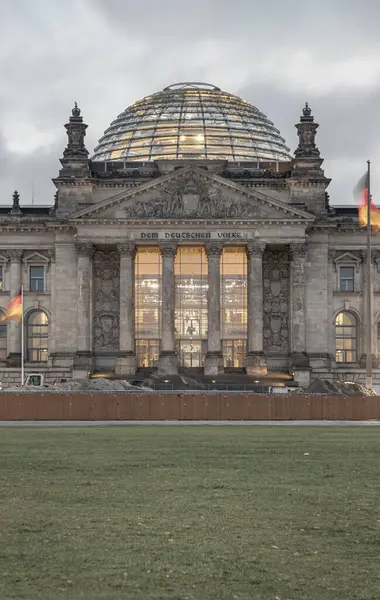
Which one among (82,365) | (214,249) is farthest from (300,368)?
(82,365)

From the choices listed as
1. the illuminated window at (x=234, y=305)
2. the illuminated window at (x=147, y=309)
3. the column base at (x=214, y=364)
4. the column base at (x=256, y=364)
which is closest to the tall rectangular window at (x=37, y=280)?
the illuminated window at (x=147, y=309)

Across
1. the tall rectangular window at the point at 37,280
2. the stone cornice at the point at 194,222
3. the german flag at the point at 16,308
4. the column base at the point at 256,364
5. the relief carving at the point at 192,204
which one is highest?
the relief carving at the point at 192,204

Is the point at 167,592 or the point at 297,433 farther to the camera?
the point at 297,433

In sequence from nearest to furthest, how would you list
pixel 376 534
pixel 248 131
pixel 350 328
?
pixel 376 534 → pixel 350 328 → pixel 248 131

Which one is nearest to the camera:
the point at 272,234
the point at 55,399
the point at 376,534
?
the point at 376,534

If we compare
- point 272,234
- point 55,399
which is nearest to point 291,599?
point 55,399

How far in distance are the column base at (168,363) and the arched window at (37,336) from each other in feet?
44.2

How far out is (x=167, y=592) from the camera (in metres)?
14.4

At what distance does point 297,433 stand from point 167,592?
33122 mm

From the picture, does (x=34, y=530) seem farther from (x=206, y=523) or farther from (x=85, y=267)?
(x=85, y=267)

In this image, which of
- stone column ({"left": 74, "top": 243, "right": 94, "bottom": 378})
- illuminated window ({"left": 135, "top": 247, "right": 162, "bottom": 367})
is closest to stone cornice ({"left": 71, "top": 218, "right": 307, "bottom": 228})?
stone column ({"left": 74, "top": 243, "right": 94, "bottom": 378})

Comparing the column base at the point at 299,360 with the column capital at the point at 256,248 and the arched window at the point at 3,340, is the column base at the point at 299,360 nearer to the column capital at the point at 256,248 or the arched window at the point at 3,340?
the column capital at the point at 256,248

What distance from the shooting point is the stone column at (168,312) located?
97.2 metres

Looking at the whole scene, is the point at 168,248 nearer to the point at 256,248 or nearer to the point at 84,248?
the point at 84,248
